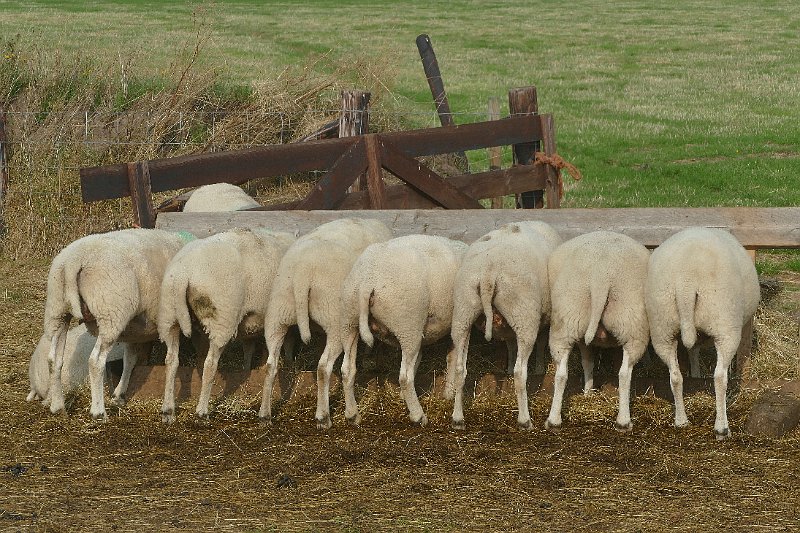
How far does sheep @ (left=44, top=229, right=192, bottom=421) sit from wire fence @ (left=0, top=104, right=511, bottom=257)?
4.82 metres

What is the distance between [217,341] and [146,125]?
21.3ft

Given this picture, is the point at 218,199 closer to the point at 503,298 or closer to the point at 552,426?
the point at 503,298

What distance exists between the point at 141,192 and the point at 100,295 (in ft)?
7.56

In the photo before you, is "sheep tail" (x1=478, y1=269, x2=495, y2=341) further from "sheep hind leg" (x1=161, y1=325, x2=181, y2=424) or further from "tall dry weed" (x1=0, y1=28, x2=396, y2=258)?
"tall dry weed" (x1=0, y1=28, x2=396, y2=258)

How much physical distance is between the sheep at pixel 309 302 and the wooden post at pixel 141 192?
7.83 ft

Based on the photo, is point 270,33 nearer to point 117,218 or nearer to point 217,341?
point 117,218

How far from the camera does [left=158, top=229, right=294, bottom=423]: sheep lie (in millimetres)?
7141

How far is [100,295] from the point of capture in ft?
23.4

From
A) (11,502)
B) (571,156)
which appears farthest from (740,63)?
(11,502)

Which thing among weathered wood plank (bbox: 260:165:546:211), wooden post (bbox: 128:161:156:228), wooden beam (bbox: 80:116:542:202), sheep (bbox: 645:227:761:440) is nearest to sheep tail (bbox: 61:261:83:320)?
wooden beam (bbox: 80:116:542:202)

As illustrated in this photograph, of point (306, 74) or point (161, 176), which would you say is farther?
point (306, 74)

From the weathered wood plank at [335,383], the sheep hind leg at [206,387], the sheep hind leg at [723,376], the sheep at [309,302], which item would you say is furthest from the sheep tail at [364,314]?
the sheep hind leg at [723,376]

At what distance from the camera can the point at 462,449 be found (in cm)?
645

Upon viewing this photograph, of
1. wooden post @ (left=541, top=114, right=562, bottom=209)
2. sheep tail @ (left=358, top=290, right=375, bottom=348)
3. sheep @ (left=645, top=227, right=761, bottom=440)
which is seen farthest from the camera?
wooden post @ (left=541, top=114, right=562, bottom=209)
